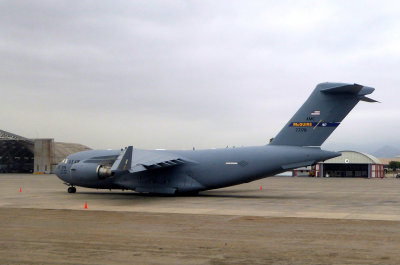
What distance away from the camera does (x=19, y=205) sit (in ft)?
76.6

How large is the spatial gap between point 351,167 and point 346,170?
1.11 metres

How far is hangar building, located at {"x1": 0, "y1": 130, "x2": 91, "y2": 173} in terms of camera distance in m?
85.1

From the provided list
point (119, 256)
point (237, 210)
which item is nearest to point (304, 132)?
point (237, 210)

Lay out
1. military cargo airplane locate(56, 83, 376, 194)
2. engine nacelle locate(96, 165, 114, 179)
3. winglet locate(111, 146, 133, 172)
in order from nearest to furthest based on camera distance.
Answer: winglet locate(111, 146, 133, 172) → military cargo airplane locate(56, 83, 376, 194) → engine nacelle locate(96, 165, 114, 179)

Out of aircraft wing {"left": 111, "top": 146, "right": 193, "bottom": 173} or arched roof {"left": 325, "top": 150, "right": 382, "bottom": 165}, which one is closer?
aircraft wing {"left": 111, "top": 146, "right": 193, "bottom": 173}

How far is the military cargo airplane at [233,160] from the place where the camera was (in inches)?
1048

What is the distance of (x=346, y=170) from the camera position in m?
91.1

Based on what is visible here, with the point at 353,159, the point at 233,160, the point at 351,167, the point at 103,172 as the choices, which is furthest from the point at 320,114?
the point at 351,167

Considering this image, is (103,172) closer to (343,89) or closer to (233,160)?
(233,160)

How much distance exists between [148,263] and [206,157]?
62.8 feet

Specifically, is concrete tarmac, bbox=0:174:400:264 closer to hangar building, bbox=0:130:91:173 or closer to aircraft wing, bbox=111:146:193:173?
aircraft wing, bbox=111:146:193:173

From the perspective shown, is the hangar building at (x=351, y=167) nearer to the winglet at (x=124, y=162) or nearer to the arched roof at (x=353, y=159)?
the arched roof at (x=353, y=159)

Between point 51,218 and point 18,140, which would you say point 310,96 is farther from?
point 18,140

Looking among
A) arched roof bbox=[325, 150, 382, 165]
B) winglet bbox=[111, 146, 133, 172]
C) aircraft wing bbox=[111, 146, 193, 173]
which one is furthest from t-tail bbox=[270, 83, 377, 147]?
arched roof bbox=[325, 150, 382, 165]
